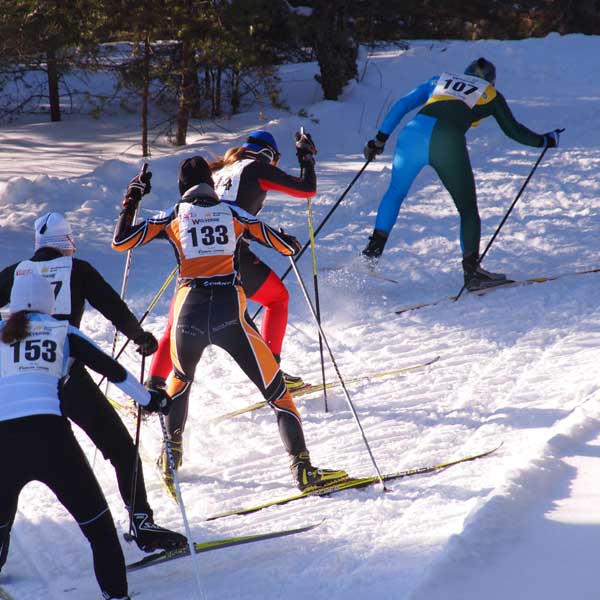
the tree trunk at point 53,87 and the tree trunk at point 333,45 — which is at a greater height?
the tree trunk at point 333,45

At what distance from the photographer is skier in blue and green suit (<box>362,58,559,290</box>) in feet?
20.6

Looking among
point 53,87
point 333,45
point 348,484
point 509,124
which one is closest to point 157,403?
point 348,484

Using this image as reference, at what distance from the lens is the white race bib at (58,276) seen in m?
3.75

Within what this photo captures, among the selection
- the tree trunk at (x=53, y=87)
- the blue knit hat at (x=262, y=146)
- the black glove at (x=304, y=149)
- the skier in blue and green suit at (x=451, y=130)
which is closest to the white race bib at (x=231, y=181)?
the blue knit hat at (x=262, y=146)

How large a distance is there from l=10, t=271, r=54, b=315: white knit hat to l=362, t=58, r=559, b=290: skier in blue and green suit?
348cm

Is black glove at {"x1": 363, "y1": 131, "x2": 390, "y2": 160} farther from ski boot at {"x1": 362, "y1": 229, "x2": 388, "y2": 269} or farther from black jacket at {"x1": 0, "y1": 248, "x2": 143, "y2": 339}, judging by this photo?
black jacket at {"x1": 0, "y1": 248, "x2": 143, "y2": 339}

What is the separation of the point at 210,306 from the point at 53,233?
78 cm

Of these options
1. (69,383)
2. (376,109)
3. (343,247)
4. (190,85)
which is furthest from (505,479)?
(376,109)

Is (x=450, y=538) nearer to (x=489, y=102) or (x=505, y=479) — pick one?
(x=505, y=479)

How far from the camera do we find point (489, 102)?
6.28 metres

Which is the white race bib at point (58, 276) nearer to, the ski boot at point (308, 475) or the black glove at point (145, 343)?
the black glove at point (145, 343)

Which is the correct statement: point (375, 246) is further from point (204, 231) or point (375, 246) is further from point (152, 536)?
point (152, 536)

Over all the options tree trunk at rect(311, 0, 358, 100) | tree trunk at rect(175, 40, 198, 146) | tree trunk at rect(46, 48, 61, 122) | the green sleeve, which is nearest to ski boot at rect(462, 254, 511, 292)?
the green sleeve

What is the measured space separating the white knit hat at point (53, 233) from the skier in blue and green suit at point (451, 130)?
9.63 ft
